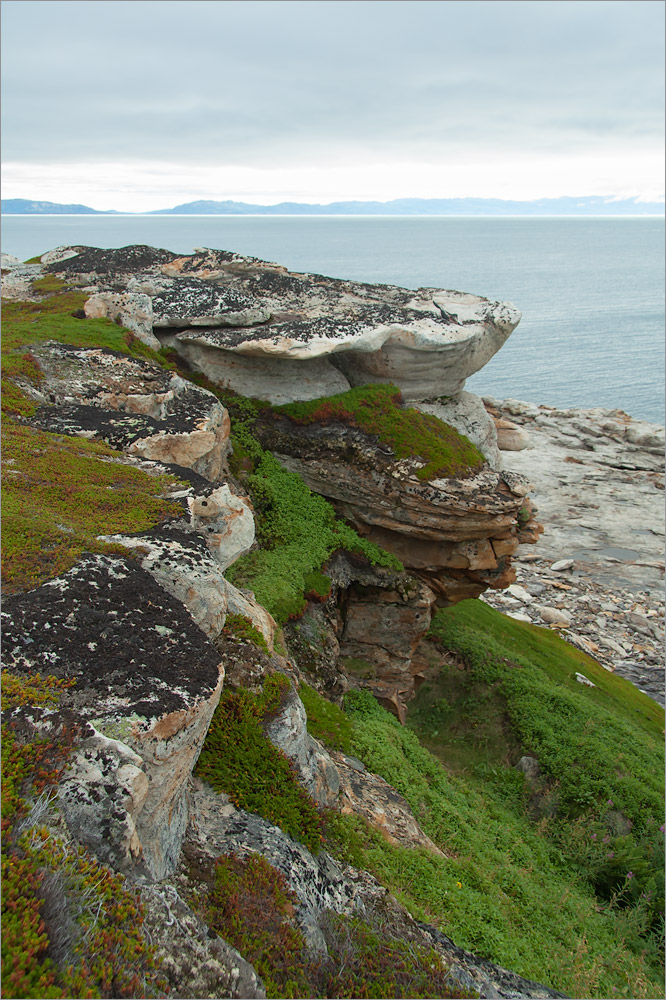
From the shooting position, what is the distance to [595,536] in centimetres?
4534

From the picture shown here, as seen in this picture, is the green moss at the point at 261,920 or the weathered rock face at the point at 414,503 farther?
the weathered rock face at the point at 414,503

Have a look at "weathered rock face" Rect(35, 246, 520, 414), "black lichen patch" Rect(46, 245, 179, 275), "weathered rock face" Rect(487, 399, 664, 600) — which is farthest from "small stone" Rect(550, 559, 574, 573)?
"black lichen patch" Rect(46, 245, 179, 275)

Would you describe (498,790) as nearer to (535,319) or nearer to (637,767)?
(637,767)

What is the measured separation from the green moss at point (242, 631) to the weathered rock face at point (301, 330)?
11.8 meters

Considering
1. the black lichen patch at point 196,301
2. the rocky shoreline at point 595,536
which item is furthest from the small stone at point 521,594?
the black lichen patch at point 196,301

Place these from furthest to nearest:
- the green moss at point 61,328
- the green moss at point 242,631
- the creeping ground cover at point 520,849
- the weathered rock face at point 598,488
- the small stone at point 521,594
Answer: the weathered rock face at point 598,488 < the small stone at point 521,594 < the green moss at point 61,328 < the green moss at point 242,631 < the creeping ground cover at point 520,849

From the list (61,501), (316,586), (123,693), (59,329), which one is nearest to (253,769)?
(123,693)

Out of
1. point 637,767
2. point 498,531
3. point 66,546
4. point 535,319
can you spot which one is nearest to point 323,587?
point 498,531

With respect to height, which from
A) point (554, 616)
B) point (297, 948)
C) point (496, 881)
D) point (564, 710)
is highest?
point (297, 948)

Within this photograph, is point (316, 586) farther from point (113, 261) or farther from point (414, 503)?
point (113, 261)

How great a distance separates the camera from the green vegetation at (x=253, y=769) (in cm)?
894

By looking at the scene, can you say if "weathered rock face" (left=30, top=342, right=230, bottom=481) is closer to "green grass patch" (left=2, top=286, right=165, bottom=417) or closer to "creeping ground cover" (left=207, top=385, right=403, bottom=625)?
"green grass patch" (left=2, top=286, right=165, bottom=417)

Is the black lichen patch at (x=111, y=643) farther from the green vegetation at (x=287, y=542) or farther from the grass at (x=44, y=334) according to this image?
the grass at (x=44, y=334)

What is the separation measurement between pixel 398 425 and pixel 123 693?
15.9 m
